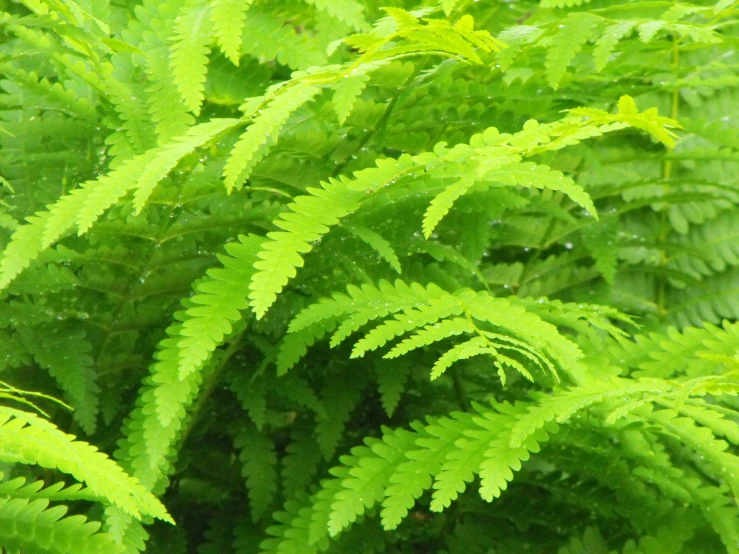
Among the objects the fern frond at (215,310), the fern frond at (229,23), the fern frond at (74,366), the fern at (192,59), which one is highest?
the fern frond at (229,23)

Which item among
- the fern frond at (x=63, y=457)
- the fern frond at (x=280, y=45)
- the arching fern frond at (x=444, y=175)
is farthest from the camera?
→ the fern frond at (x=280, y=45)

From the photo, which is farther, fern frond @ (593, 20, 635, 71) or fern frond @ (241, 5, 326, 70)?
fern frond @ (241, 5, 326, 70)

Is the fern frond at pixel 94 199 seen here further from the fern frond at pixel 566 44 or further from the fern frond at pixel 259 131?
the fern frond at pixel 566 44

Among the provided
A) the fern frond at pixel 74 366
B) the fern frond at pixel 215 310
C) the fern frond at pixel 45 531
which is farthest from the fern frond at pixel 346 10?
the fern frond at pixel 45 531

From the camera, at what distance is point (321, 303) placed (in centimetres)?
99

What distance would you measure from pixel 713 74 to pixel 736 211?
12.3 inches

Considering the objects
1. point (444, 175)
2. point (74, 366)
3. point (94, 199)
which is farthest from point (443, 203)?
point (74, 366)

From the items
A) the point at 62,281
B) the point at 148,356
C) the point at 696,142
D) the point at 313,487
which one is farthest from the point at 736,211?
the point at 62,281

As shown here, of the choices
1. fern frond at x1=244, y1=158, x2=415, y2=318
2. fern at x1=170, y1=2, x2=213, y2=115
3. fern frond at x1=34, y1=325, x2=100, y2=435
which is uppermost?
fern at x1=170, y1=2, x2=213, y2=115

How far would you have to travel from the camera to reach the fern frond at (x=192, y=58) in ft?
3.06

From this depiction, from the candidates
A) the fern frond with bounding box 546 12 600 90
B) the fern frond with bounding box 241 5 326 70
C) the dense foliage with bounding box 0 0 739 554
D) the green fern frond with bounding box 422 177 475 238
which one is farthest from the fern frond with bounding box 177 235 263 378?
the fern frond with bounding box 546 12 600 90

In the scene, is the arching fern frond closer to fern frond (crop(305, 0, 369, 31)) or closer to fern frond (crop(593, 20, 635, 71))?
fern frond (crop(593, 20, 635, 71))

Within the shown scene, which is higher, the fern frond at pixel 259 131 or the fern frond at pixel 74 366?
the fern frond at pixel 259 131

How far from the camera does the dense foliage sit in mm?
898
